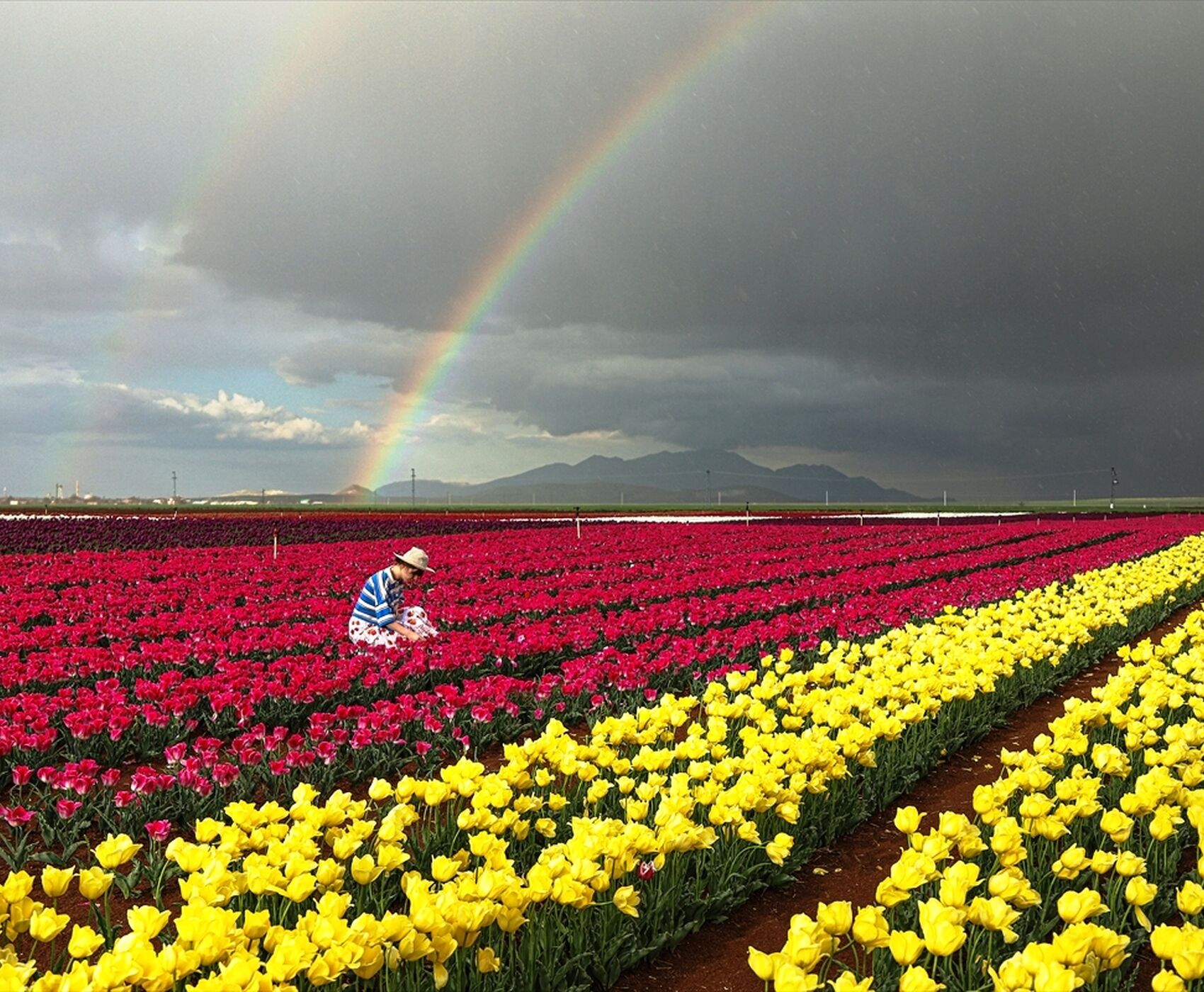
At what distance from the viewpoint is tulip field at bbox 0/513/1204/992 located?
299 centimetres

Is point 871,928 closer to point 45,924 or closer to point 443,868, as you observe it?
point 443,868

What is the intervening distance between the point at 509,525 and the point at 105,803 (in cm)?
2800

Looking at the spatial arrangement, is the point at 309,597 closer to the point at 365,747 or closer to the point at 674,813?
the point at 365,747

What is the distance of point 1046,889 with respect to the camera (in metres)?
4.54

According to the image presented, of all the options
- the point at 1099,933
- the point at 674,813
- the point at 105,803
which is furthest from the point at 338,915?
the point at 105,803

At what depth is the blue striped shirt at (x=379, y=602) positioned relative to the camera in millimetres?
10023

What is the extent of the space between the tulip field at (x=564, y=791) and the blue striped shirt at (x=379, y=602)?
0.62 metres

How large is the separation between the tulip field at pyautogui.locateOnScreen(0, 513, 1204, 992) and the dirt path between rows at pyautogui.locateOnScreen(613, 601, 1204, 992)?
0.14 meters

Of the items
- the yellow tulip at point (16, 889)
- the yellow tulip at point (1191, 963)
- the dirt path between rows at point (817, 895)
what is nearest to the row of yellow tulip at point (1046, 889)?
the yellow tulip at point (1191, 963)

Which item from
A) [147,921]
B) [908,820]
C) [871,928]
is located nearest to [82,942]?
[147,921]

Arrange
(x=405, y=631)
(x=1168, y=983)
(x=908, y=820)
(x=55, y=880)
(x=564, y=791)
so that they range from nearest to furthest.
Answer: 1. (x=1168, y=983)
2. (x=55, y=880)
3. (x=908, y=820)
4. (x=564, y=791)
5. (x=405, y=631)

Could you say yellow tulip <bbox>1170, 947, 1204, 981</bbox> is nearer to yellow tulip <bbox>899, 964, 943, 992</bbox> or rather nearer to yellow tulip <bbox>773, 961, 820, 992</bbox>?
yellow tulip <bbox>899, 964, 943, 992</bbox>

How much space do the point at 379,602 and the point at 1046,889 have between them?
23.2 ft

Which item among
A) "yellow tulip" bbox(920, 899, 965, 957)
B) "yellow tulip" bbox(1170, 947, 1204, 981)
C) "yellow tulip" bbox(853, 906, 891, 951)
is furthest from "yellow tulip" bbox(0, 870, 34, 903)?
"yellow tulip" bbox(1170, 947, 1204, 981)
